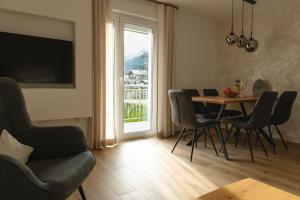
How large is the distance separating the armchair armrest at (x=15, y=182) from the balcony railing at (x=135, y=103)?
3008mm

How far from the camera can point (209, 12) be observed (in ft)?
15.3

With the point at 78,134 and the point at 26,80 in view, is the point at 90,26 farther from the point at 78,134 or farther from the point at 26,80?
the point at 78,134

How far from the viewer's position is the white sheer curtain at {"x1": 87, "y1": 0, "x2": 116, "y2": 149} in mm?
3359

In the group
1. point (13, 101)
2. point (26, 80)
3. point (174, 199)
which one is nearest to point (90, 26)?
point (26, 80)

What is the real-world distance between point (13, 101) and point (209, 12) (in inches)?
162

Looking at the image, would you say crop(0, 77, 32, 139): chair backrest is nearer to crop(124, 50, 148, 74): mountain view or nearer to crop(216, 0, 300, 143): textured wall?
crop(124, 50, 148, 74): mountain view

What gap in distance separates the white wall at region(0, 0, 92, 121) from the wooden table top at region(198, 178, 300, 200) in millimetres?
2362

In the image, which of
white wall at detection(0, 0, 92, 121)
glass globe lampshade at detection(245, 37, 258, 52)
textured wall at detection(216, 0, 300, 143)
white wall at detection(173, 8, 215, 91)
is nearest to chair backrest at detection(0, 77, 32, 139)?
white wall at detection(0, 0, 92, 121)

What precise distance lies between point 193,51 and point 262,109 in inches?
91.1

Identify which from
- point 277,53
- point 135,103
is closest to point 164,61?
point 135,103

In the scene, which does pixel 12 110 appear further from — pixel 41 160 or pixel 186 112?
pixel 186 112

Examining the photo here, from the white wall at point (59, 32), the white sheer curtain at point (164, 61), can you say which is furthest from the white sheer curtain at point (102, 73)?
the white sheer curtain at point (164, 61)

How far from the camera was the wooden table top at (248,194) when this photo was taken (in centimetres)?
123

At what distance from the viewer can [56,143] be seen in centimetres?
171
